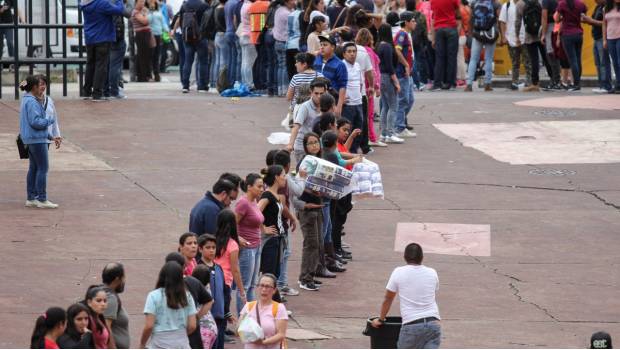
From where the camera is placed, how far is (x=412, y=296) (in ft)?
33.0

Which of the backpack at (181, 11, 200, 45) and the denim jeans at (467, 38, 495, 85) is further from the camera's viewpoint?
the denim jeans at (467, 38, 495, 85)

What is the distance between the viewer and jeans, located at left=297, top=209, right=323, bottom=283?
1298 centimetres

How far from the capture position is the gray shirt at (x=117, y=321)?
8.92 m

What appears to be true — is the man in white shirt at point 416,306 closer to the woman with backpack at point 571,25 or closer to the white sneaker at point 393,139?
the white sneaker at point 393,139

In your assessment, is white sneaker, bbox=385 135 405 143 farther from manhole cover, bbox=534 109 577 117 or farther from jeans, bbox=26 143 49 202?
jeans, bbox=26 143 49 202

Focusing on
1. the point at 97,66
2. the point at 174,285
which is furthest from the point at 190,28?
the point at 174,285

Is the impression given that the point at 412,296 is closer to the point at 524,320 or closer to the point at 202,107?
the point at 524,320

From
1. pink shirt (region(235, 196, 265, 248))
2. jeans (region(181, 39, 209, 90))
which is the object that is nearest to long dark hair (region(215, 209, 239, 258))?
pink shirt (region(235, 196, 265, 248))

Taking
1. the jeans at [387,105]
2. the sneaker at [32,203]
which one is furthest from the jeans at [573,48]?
the sneaker at [32,203]

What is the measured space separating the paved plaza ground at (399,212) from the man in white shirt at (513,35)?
7.44 feet

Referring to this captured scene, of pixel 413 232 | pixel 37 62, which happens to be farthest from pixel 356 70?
pixel 37 62

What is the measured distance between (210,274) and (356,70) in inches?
324

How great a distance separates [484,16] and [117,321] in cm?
1815

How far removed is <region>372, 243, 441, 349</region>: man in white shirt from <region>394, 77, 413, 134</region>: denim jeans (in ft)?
33.6
